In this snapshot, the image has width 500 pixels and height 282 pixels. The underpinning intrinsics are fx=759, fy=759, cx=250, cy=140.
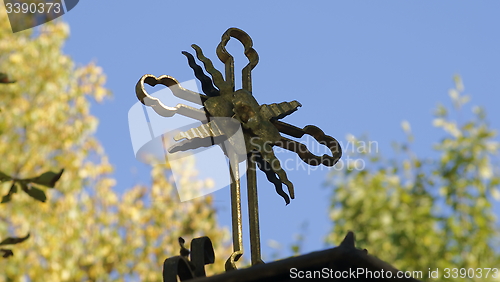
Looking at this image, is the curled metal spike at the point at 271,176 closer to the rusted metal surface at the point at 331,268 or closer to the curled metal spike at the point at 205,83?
the curled metal spike at the point at 205,83

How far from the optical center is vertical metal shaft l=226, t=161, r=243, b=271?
2.52 metres

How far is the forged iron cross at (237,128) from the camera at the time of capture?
2.64m

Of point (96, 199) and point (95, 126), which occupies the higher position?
point (95, 126)

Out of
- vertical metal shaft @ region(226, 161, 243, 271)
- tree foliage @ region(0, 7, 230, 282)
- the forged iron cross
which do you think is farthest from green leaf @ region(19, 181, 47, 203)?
tree foliage @ region(0, 7, 230, 282)

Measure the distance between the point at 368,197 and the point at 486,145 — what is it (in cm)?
133

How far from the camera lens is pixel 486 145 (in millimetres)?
7438

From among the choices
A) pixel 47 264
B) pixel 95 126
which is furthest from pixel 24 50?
pixel 47 264

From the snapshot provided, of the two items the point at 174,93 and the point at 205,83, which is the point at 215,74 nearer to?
the point at 205,83

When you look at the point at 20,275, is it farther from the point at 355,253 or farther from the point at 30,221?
the point at 355,253

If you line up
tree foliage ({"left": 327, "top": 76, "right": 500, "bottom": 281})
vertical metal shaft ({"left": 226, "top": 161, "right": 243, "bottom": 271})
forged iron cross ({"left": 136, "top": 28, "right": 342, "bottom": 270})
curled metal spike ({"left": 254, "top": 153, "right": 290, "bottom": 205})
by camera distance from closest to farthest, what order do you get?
vertical metal shaft ({"left": 226, "top": 161, "right": 243, "bottom": 271}), forged iron cross ({"left": 136, "top": 28, "right": 342, "bottom": 270}), curled metal spike ({"left": 254, "top": 153, "right": 290, "bottom": 205}), tree foliage ({"left": 327, "top": 76, "right": 500, "bottom": 281})

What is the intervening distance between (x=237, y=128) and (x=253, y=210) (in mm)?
300

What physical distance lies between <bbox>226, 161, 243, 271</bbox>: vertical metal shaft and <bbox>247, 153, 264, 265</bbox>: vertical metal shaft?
0.13ft

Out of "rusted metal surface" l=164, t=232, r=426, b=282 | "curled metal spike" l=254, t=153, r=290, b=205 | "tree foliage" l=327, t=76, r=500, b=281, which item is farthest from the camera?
"tree foliage" l=327, t=76, r=500, b=281

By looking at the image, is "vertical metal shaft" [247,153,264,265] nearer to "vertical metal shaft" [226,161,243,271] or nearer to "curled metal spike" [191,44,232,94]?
"vertical metal shaft" [226,161,243,271]
